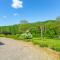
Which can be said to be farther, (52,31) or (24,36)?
(52,31)

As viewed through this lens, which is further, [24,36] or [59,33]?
[59,33]

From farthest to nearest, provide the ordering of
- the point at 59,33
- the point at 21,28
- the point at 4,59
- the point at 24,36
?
the point at 21,28
the point at 59,33
the point at 24,36
the point at 4,59

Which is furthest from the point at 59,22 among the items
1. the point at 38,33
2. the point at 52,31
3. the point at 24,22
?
the point at 24,22

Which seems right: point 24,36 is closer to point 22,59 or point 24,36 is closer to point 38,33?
point 38,33

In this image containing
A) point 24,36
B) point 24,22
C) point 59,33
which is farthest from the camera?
point 24,22

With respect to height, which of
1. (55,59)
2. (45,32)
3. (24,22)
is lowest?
(55,59)

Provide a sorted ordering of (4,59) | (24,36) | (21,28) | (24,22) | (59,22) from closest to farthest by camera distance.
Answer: (4,59)
(24,36)
(59,22)
(21,28)
(24,22)

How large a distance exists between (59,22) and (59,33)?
1258 centimetres

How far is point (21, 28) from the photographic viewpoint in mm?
74250

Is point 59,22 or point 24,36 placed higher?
point 59,22

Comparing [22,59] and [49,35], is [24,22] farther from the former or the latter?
[22,59]

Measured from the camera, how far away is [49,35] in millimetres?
47875

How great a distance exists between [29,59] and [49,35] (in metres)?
35.9

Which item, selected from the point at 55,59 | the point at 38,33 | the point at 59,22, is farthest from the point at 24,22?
the point at 55,59
